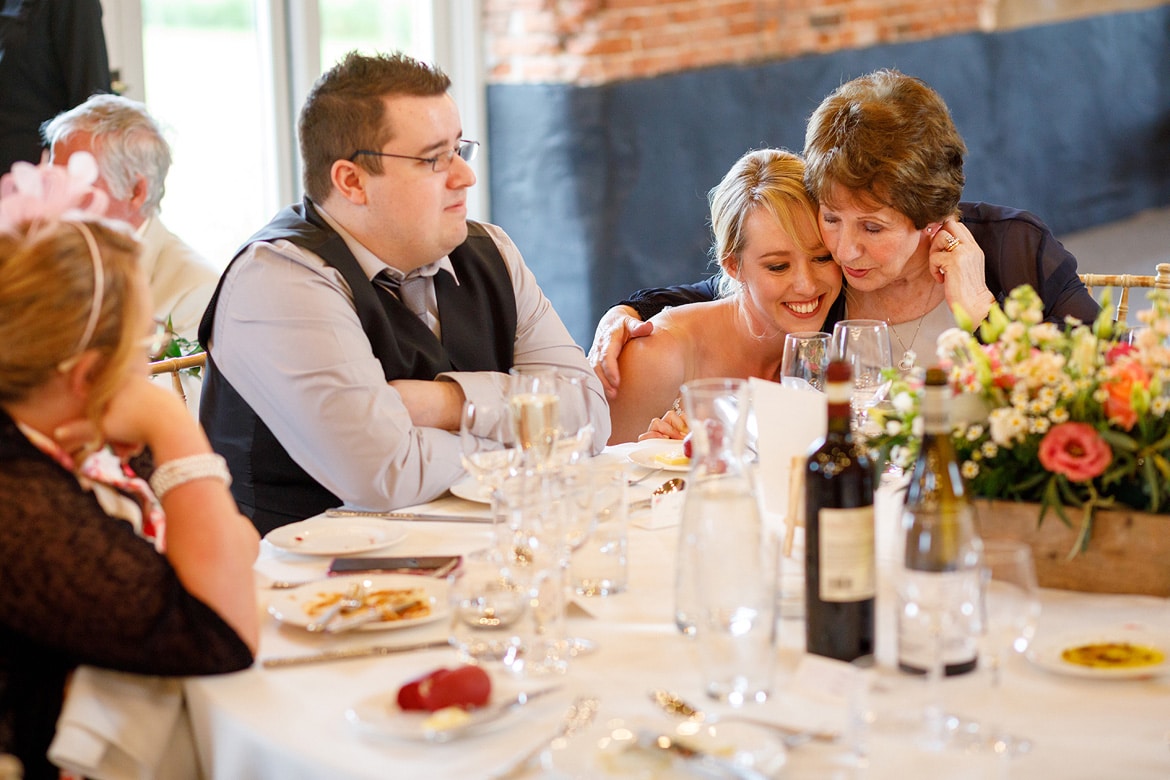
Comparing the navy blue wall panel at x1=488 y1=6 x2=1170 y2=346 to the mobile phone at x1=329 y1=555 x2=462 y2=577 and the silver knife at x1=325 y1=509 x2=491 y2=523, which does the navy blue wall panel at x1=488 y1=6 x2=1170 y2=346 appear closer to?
the silver knife at x1=325 y1=509 x2=491 y2=523

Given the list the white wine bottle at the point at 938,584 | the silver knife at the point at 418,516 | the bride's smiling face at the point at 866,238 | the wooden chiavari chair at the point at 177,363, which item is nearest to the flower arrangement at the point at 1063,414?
the white wine bottle at the point at 938,584

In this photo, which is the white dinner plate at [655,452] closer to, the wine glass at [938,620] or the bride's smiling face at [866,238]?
the bride's smiling face at [866,238]

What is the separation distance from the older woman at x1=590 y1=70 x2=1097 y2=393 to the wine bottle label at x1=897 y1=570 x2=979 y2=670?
1367 millimetres

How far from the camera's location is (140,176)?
12.1 feet

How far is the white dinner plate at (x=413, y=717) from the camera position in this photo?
116 centimetres

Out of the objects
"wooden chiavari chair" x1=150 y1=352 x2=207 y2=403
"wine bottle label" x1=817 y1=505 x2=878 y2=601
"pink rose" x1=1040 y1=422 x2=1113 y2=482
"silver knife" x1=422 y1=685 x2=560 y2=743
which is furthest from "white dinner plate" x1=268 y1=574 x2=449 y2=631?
"wooden chiavari chair" x1=150 y1=352 x2=207 y2=403

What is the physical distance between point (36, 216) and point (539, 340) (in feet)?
4.62

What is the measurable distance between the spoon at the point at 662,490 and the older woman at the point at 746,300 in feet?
2.63

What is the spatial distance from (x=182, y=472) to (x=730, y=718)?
67cm

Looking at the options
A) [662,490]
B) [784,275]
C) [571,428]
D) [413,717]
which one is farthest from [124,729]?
[784,275]

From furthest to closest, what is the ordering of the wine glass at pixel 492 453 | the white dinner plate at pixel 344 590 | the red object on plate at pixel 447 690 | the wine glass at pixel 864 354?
the wine glass at pixel 864 354, the wine glass at pixel 492 453, the white dinner plate at pixel 344 590, the red object on plate at pixel 447 690

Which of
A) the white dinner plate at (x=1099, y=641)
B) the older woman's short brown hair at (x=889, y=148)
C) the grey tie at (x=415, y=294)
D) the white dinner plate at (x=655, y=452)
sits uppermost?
the older woman's short brown hair at (x=889, y=148)

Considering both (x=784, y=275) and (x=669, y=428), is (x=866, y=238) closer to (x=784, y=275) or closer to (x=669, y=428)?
(x=784, y=275)

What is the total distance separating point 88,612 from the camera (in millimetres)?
1267
